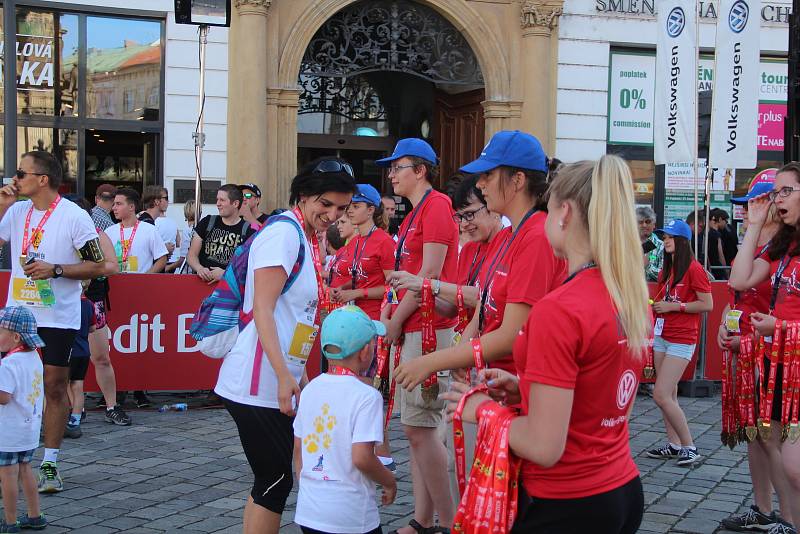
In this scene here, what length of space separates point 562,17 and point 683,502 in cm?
1164

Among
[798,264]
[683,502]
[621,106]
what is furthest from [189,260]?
[621,106]

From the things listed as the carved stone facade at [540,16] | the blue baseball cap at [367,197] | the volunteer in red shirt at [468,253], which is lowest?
the volunteer in red shirt at [468,253]

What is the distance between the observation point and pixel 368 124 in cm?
1844

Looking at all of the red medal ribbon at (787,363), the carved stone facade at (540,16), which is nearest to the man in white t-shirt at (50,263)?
the red medal ribbon at (787,363)

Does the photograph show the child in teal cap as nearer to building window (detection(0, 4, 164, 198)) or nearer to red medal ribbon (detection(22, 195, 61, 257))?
red medal ribbon (detection(22, 195, 61, 257))

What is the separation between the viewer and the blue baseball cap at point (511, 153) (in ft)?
12.6

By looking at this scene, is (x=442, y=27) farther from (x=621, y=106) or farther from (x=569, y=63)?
(x=621, y=106)

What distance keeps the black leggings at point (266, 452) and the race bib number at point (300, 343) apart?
0.24 meters

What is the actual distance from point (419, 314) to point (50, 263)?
239 centimetres

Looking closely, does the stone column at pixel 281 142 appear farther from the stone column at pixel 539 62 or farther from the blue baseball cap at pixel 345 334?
the blue baseball cap at pixel 345 334

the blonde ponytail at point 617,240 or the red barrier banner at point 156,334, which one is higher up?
the blonde ponytail at point 617,240

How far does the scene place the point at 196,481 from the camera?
6785mm

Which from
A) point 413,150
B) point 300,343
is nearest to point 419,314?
point 413,150

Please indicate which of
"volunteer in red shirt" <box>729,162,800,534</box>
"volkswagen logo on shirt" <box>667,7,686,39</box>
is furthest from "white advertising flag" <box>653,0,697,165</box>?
"volunteer in red shirt" <box>729,162,800,534</box>
